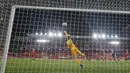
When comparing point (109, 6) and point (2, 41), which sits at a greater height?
point (109, 6)

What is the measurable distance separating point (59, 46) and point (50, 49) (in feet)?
4.71

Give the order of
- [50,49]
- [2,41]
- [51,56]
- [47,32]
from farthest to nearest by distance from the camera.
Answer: [47,32], [50,49], [51,56], [2,41]

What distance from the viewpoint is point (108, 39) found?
23.1m

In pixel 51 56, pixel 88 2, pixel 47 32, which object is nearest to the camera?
pixel 88 2

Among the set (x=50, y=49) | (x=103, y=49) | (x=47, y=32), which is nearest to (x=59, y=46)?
(x=50, y=49)

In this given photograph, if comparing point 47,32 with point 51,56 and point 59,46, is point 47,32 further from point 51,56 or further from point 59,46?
point 51,56

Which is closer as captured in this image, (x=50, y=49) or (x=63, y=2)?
(x=63, y=2)

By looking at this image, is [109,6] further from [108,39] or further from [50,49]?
[108,39]

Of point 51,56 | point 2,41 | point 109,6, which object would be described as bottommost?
point 51,56

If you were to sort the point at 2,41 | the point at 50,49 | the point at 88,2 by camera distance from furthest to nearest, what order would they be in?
the point at 50,49 < the point at 2,41 < the point at 88,2

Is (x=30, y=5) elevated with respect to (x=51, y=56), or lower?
elevated

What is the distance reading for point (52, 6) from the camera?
560cm

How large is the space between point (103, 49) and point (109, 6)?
51.6 ft

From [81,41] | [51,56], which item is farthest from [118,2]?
[81,41]
